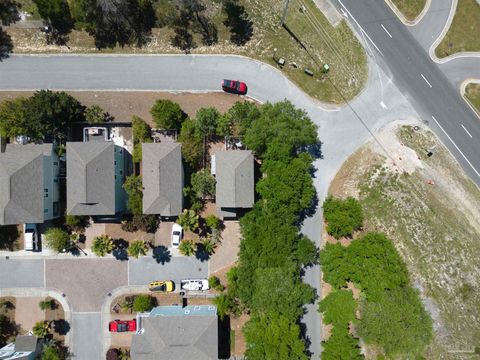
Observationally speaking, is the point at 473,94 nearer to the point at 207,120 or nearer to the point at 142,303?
the point at 207,120

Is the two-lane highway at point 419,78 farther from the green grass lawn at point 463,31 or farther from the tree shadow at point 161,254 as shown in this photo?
the tree shadow at point 161,254

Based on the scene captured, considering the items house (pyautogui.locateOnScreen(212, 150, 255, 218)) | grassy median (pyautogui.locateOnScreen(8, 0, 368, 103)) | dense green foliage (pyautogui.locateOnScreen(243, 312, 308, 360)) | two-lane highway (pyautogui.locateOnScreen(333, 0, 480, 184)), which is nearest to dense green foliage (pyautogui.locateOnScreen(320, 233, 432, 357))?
dense green foliage (pyautogui.locateOnScreen(243, 312, 308, 360))

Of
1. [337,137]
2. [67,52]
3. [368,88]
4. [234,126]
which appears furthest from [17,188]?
[368,88]

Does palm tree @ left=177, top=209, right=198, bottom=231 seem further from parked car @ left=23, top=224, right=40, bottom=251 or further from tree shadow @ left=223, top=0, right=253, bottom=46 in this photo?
tree shadow @ left=223, top=0, right=253, bottom=46

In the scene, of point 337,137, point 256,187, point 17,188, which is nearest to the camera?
point 17,188

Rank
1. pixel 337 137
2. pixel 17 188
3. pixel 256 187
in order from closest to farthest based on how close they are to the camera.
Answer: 1. pixel 17 188
2. pixel 256 187
3. pixel 337 137

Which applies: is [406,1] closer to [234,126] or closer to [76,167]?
[234,126]
